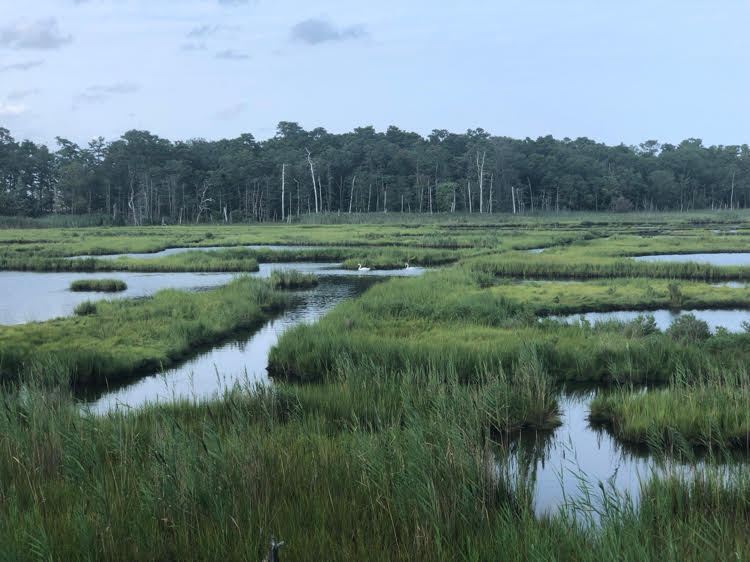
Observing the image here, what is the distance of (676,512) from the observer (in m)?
7.05

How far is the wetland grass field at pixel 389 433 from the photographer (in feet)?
19.2

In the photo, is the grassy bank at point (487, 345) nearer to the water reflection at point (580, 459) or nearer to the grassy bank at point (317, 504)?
the water reflection at point (580, 459)

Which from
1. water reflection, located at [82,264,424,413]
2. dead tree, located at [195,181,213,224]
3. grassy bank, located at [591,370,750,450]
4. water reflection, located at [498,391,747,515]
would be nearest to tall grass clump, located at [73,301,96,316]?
water reflection, located at [82,264,424,413]

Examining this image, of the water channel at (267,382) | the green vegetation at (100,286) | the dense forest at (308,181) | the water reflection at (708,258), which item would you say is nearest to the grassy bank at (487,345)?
the water channel at (267,382)

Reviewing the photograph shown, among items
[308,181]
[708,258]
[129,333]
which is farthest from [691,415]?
[308,181]

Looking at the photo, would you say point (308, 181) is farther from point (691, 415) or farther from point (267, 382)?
point (691, 415)

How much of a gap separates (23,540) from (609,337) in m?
13.3

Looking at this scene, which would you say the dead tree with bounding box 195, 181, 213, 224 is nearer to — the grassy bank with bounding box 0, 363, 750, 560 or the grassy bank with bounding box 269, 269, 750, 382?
the grassy bank with bounding box 269, 269, 750, 382

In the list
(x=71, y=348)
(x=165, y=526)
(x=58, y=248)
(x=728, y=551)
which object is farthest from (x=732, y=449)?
(x=58, y=248)

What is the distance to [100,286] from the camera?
30.8m

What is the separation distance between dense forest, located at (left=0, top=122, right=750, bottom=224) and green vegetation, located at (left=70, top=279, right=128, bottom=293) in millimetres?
61692

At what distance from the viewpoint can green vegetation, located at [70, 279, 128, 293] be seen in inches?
1206

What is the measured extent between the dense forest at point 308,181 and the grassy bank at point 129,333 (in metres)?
69.3

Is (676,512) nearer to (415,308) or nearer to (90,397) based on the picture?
(90,397)
